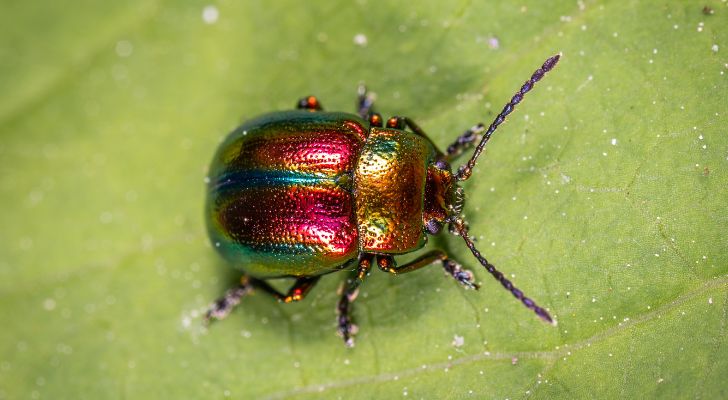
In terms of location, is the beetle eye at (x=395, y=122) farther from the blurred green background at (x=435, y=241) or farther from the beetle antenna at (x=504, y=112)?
the beetle antenna at (x=504, y=112)

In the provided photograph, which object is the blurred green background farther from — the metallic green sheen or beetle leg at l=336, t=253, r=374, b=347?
the metallic green sheen

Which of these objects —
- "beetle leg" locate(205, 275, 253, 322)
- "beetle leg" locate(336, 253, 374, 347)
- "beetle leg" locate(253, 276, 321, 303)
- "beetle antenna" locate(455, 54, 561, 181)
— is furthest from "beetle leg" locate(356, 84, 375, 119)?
"beetle leg" locate(205, 275, 253, 322)

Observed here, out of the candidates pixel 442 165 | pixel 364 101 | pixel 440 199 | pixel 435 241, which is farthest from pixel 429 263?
pixel 364 101

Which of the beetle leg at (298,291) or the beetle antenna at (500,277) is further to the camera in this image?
the beetle leg at (298,291)

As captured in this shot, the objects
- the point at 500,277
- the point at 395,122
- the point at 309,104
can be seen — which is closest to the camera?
the point at 500,277

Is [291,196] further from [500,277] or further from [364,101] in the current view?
[500,277]

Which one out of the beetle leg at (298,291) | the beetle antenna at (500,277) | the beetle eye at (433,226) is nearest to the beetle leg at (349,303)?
the beetle leg at (298,291)
